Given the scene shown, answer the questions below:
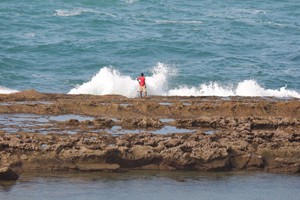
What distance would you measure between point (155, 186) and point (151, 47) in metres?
24.9

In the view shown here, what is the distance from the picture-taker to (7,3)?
50094mm

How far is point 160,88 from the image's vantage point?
35.8 metres

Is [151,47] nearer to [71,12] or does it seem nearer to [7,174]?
[71,12]

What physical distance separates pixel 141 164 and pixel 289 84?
19.9m

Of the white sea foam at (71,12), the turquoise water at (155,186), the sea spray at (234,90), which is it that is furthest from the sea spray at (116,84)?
the turquoise water at (155,186)

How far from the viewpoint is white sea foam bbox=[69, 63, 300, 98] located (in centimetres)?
3419

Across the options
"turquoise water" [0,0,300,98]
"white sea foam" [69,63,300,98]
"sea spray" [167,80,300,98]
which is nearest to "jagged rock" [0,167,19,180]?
"turquoise water" [0,0,300,98]

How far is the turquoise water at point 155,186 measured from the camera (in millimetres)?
17750

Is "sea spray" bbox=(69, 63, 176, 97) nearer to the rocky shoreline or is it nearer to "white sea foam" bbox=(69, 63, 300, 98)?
"white sea foam" bbox=(69, 63, 300, 98)

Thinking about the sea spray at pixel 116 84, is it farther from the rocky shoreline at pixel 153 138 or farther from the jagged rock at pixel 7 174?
the jagged rock at pixel 7 174

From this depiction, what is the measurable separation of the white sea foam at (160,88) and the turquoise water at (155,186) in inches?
544

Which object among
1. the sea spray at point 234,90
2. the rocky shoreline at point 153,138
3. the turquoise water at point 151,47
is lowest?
the rocky shoreline at point 153,138

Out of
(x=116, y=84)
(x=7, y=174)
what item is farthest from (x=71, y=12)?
(x=7, y=174)

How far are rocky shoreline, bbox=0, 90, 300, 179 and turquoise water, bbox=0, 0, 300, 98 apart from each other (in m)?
8.29
